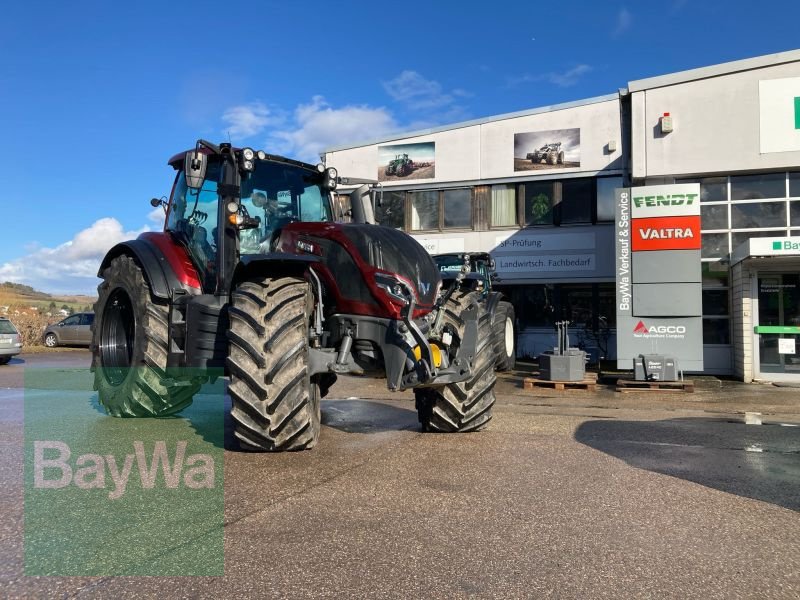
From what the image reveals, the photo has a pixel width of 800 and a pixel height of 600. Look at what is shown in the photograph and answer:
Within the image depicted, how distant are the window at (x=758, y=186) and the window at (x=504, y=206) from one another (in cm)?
640

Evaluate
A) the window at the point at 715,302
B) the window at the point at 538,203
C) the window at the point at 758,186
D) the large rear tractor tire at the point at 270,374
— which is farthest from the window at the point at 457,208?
the large rear tractor tire at the point at 270,374

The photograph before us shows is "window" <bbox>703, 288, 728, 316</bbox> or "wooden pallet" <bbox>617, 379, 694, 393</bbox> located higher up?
"window" <bbox>703, 288, 728, 316</bbox>

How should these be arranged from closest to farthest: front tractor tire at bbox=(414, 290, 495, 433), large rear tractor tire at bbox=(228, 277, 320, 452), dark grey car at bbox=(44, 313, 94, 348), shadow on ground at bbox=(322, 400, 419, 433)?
large rear tractor tire at bbox=(228, 277, 320, 452) < front tractor tire at bbox=(414, 290, 495, 433) < shadow on ground at bbox=(322, 400, 419, 433) < dark grey car at bbox=(44, 313, 94, 348)

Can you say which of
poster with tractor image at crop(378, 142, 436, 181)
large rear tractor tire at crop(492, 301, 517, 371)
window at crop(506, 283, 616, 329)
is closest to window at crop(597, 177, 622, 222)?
window at crop(506, 283, 616, 329)

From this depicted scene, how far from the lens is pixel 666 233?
13.3 meters

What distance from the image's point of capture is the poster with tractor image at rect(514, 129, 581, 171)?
1848cm

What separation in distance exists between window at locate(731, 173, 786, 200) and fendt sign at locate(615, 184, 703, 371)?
192 cm

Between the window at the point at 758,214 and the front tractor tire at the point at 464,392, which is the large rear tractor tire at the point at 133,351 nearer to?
the front tractor tire at the point at 464,392

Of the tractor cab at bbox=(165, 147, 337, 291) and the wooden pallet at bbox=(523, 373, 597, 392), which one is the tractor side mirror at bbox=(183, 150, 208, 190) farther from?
the wooden pallet at bbox=(523, 373, 597, 392)

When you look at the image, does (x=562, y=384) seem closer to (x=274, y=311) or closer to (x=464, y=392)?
(x=464, y=392)

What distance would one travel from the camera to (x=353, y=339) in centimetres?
521

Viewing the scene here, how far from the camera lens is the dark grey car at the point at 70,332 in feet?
80.1

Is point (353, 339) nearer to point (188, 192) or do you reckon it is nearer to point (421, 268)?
point (421, 268)

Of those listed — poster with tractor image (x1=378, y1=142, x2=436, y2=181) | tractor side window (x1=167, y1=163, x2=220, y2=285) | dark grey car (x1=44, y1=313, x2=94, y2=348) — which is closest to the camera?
tractor side window (x1=167, y1=163, x2=220, y2=285)
